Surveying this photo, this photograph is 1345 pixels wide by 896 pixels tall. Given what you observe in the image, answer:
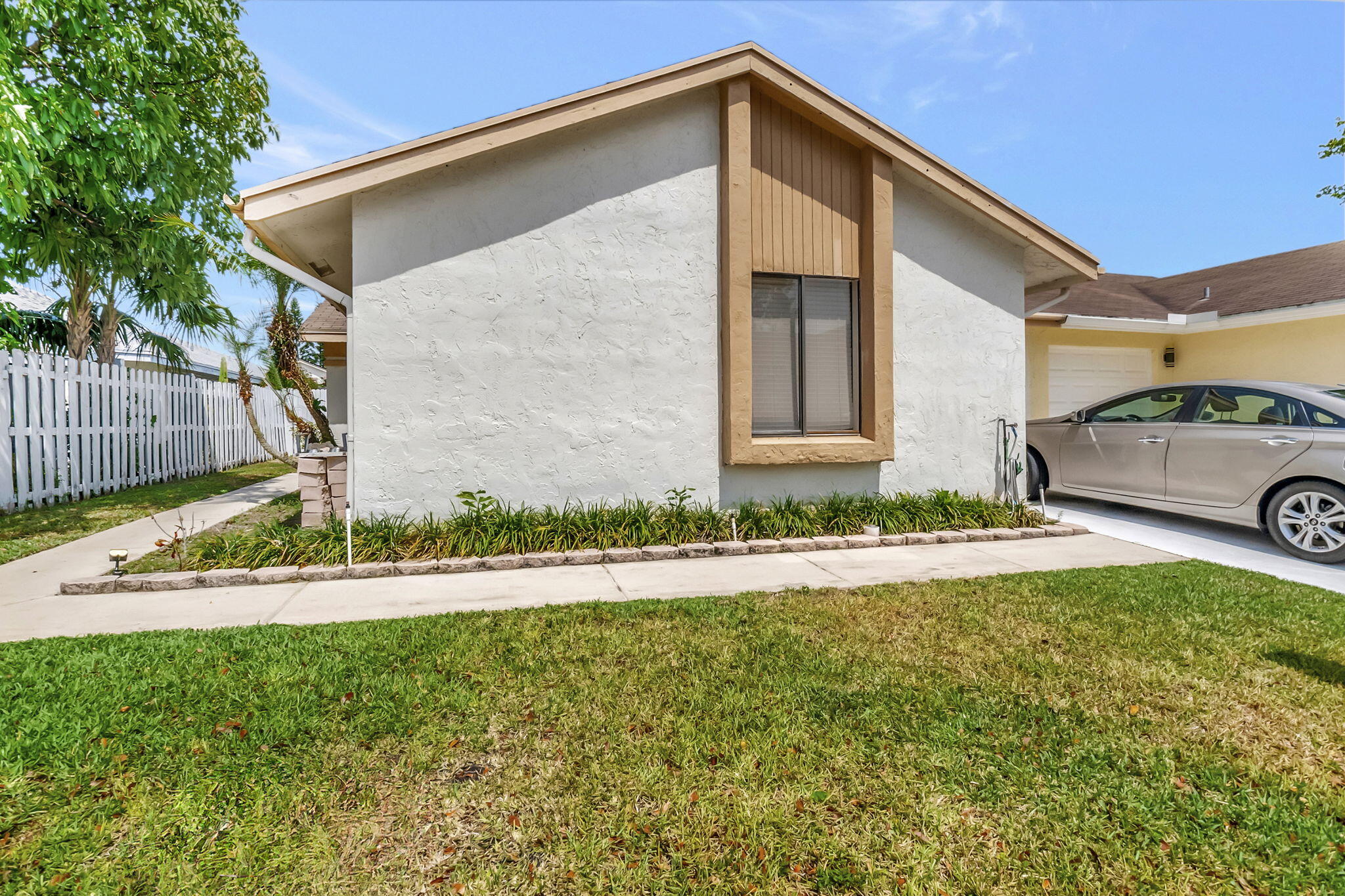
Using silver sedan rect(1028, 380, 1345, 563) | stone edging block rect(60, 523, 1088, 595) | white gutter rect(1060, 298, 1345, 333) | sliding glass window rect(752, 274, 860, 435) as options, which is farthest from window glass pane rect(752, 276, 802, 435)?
white gutter rect(1060, 298, 1345, 333)

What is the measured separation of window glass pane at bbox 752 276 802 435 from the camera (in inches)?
271

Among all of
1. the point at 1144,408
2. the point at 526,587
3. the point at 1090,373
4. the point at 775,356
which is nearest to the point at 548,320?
→ the point at 775,356

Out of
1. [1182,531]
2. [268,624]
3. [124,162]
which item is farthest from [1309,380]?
[124,162]

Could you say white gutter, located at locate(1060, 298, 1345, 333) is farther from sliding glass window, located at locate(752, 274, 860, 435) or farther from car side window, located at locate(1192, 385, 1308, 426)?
sliding glass window, located at locate(752, 274, 860, 435)

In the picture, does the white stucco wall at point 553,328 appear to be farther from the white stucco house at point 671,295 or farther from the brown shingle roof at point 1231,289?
the brown shingle roof at point 1231,289

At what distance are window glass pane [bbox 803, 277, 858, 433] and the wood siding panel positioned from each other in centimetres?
24

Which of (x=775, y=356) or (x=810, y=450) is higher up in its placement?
(x=775, y=356)

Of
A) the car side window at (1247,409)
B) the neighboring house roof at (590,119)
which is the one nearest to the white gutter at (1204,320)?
the neighboring house roof at (590,119)

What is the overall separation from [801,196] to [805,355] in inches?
71.0

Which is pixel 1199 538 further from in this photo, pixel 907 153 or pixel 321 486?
pixel 321 486

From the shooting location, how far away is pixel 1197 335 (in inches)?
428

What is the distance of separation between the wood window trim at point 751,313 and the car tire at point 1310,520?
3.71 m

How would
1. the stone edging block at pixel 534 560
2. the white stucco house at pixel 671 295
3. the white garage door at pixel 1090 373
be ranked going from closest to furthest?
the stone edging block at pixel 534 560 → the white stucco house at pixel 671 295 → the white garage door at pixel 1090 373

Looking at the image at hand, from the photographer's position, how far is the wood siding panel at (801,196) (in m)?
6.71
